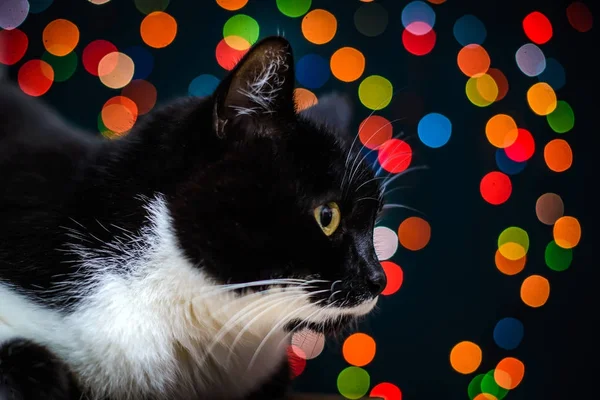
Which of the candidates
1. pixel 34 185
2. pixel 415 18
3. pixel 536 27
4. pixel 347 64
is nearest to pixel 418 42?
pixel 415 18

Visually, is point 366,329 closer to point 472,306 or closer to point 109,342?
point 472,306

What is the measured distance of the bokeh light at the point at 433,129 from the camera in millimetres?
1102

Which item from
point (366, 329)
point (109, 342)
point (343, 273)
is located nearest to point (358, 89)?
point (366, 329)

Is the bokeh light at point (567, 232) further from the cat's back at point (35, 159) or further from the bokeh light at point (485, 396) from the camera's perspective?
the cat's back at point (35, 159)

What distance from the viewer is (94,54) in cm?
102

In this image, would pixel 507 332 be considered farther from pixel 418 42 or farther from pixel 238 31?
pixel 238 31

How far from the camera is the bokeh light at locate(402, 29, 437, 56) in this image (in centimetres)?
109

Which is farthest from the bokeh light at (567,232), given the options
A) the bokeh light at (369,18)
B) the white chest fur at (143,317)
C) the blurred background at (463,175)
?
the white chest fur at (143,317)

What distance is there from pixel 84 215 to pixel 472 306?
0.87 m

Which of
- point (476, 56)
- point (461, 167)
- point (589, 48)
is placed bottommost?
point (461, 167)

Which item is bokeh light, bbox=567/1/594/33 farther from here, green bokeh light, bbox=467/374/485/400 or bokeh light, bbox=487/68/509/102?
green bokeh light, bbox=467/374/485/400

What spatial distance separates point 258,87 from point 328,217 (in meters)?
0.14

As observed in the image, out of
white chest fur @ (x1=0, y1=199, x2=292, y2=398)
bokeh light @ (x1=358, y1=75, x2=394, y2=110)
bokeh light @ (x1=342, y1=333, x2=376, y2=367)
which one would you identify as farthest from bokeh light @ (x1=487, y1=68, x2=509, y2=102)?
white chest fur @ (x1=0, y1=199, x2=292, y2=398)

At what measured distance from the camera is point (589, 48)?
45.3 inches
